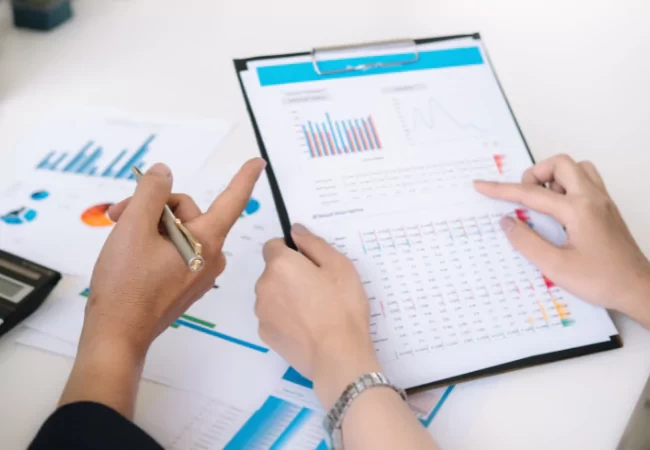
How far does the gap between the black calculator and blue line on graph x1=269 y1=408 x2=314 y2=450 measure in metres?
0.30

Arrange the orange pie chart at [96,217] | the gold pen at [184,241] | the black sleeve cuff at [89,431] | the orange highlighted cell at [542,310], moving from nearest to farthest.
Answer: the black sleeve cuff at [89,431], the gold pen at [184,241], the orange highlighted cell at [542,310], the orange pie chart at [96,217]

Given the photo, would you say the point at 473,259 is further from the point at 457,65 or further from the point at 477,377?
the point at 457,65

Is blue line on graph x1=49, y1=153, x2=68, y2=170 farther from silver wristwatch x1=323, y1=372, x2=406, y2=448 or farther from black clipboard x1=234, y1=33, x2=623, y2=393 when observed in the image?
silver wristwatch x1=323, y1=372, x2=406, y2=448

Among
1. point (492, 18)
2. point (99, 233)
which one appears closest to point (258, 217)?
point (99, 233)

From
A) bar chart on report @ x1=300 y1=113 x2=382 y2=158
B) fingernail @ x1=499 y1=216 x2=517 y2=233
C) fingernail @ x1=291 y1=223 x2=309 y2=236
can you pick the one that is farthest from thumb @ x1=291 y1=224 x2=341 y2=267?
fingernail @ x1=499 y1=216 x2=517 y2=233

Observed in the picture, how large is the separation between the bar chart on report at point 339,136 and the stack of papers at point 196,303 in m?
0.13

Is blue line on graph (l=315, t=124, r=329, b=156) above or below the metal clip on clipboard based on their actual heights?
below

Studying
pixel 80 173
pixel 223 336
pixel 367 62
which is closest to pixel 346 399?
pixel 223 336

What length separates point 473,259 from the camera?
665 millimetres

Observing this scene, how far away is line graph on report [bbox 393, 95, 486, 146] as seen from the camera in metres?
0.73

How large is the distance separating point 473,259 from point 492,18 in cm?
80

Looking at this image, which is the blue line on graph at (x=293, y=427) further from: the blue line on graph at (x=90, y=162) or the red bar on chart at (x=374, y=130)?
the blue line on graph at (x=90, y=162)

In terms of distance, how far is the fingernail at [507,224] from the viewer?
0.68 m

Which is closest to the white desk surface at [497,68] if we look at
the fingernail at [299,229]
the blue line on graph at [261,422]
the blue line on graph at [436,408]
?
the blue line on graph at [436,408]
